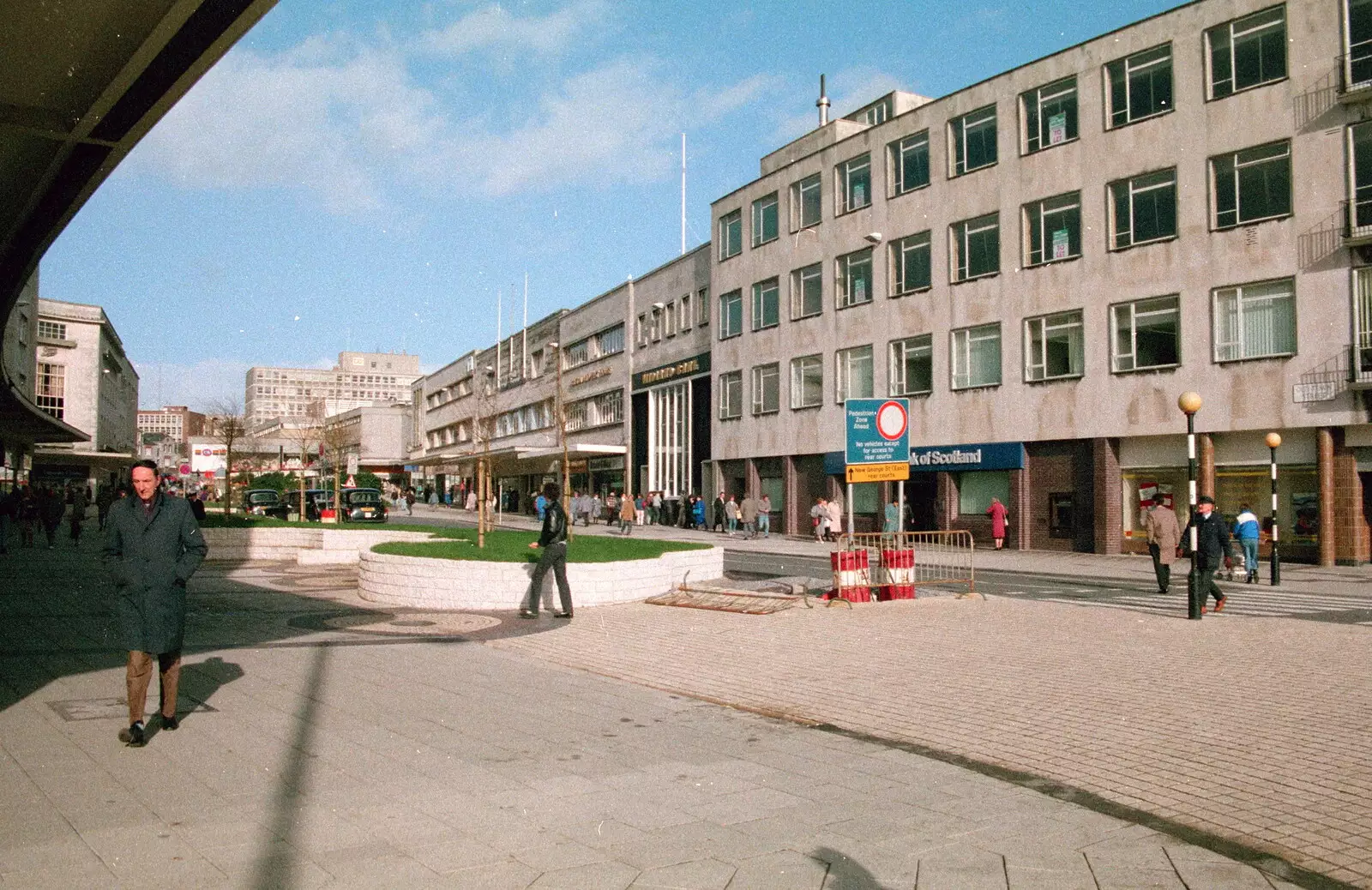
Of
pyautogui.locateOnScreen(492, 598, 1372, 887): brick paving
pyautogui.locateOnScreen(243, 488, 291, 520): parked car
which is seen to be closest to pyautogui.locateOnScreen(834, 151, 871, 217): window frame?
pyautogui.locateOnScreen(243, 488, 291, 520): parked car

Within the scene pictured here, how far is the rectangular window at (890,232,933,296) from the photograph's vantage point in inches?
1407

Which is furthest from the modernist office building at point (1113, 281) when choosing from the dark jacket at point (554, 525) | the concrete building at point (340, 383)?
the concrete building at point (340, 383)

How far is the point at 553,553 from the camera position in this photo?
13508mm

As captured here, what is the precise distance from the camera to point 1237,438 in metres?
27.2

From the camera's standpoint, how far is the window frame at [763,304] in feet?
142

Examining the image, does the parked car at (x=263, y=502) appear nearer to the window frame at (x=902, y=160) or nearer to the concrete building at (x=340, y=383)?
the window frame at (x=902, y=160)

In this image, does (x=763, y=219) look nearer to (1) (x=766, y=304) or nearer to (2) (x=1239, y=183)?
(1) (x=766, y=304)

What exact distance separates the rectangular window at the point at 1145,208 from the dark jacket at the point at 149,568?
27.1m

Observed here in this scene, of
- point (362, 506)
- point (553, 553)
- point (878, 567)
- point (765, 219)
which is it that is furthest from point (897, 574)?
point (362, 506)

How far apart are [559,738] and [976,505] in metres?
28.7

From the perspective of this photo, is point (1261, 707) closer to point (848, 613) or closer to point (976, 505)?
point (848, 613)

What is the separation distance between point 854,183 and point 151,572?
115 feet

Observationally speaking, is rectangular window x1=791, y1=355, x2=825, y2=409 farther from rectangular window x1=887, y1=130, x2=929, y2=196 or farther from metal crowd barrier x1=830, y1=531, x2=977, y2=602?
metal crowd barrier x1=830, y1=531, x2=977, y2=602

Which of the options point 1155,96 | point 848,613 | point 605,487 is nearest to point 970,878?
point 848,613
